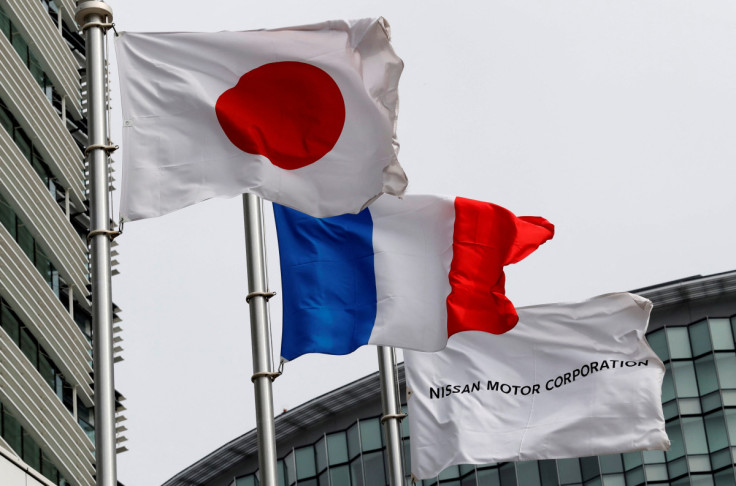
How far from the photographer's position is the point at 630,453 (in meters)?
67.0

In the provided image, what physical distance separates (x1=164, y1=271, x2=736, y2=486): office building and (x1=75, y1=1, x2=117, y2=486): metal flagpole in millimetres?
50409

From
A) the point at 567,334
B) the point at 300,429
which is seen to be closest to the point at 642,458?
the point at 300,429

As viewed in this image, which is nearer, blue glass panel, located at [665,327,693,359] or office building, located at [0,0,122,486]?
office building, located at [0,0,122,486]

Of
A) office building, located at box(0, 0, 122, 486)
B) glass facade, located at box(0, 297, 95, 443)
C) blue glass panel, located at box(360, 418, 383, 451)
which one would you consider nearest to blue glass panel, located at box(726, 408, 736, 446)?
blue glass panel, located at box(360, 418, 383, 451)

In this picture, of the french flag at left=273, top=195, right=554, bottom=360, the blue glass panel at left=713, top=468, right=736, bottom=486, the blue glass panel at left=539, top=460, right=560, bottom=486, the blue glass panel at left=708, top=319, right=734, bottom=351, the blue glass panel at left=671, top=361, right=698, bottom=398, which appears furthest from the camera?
the blue glass panel at left=539, top=460, right=560, bottom=486

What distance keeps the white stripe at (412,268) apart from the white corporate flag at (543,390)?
2.11 m

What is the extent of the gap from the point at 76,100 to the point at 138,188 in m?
31.0

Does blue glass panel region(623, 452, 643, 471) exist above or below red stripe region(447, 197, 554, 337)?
above

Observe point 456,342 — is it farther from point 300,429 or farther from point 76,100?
point 300,429

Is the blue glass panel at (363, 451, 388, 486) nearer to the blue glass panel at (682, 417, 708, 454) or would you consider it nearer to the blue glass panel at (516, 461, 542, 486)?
the blue glass panel at (516, 461, 542, 486)

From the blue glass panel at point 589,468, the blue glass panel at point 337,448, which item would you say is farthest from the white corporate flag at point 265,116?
the blue glass panel at point 337,448

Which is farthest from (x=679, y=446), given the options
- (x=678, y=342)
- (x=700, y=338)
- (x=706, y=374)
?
(x=700, y=338)

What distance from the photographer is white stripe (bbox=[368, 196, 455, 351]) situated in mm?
18891

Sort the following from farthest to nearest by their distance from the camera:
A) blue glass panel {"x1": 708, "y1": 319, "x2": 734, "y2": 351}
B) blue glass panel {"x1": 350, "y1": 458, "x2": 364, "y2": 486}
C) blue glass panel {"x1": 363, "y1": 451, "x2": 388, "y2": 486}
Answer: blue glass panel {"x1": 350, "y1": 458, "x2": 364, "y2": 486} < blue glass panel {"x1": 363, "y1": 451, "x2": 388, "y2": 486} < blue glass panel {"x1": 708, "y1": 319, "x2": 734, "y2": 351}
